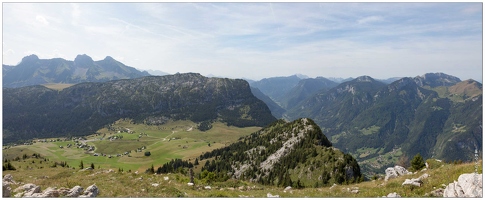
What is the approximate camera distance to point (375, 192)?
26.1 meters

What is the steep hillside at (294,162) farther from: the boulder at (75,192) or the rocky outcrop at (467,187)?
the rocky outcrop at (467,187)

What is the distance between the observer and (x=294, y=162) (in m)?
117

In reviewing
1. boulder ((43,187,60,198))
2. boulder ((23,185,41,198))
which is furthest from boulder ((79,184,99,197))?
boulder ((23,185,41,198))

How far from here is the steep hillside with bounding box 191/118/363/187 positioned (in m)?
91.1

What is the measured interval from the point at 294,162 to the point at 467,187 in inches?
3918

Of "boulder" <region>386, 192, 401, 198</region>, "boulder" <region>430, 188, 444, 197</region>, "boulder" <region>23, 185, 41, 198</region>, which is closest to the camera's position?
"boulder" <region>430, 188, 444, 197</region>

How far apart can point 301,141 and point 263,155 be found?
25.8 meters

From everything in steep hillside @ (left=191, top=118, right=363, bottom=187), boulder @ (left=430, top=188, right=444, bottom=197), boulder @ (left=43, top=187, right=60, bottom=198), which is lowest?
steep hillside @ (left=191, top=118, right=363, bottom=187)

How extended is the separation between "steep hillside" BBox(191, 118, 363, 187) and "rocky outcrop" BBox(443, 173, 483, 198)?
46.9 metres

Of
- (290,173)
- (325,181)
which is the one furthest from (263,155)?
(325,181)

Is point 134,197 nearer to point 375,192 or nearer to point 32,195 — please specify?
point 32,195

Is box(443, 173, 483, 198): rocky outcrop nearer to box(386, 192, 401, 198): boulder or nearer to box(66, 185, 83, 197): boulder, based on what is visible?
box(386, 192, 401, 198): boulder

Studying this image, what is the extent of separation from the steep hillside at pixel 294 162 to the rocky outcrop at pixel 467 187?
46880 millimetres

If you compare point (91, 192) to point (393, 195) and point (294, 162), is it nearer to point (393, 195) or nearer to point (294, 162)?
point (393, 195)
